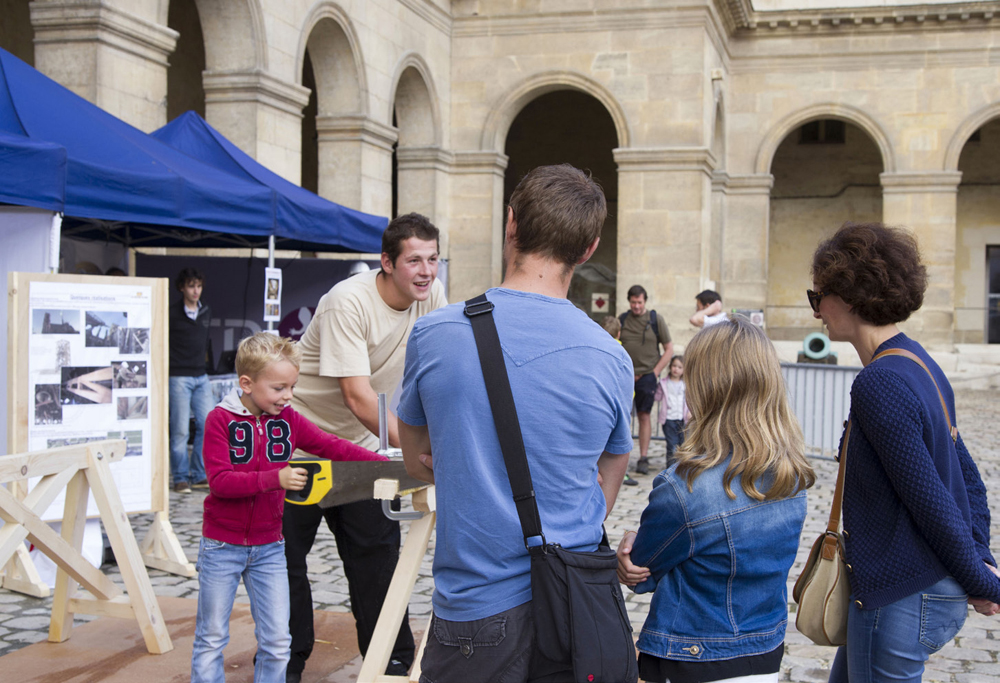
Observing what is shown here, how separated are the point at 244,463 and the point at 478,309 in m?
1.68

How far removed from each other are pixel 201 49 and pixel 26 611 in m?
14.4

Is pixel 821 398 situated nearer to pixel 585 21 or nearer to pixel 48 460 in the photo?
pixel 48 460

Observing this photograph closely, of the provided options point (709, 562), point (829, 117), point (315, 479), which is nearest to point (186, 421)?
point (315, 479)

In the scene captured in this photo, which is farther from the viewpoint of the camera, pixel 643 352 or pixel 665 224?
pixel 665 224

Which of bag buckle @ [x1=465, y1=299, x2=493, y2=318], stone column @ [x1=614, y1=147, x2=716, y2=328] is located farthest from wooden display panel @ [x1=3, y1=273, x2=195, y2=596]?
stone column @ [x1=614, y1=147, x2=716, y2=328]

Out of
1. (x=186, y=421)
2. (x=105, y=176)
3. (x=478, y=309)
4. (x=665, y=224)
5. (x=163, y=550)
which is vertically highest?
(x=665, y=224)

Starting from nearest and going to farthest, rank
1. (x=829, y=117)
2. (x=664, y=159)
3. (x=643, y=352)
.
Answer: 1. (x=643, y=352)
2. (x=664, y=159)
3. (x=829, y=117)

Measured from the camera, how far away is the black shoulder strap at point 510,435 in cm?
188

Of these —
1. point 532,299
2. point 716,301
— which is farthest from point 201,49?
point 532,299

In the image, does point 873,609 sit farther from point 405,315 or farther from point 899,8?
point 899,8

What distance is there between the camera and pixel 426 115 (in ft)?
54.4

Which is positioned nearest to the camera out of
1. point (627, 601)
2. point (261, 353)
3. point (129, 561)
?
point (261, 353)

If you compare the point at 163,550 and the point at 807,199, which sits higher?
the point at 807,199

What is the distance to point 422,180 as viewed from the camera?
16.8m
